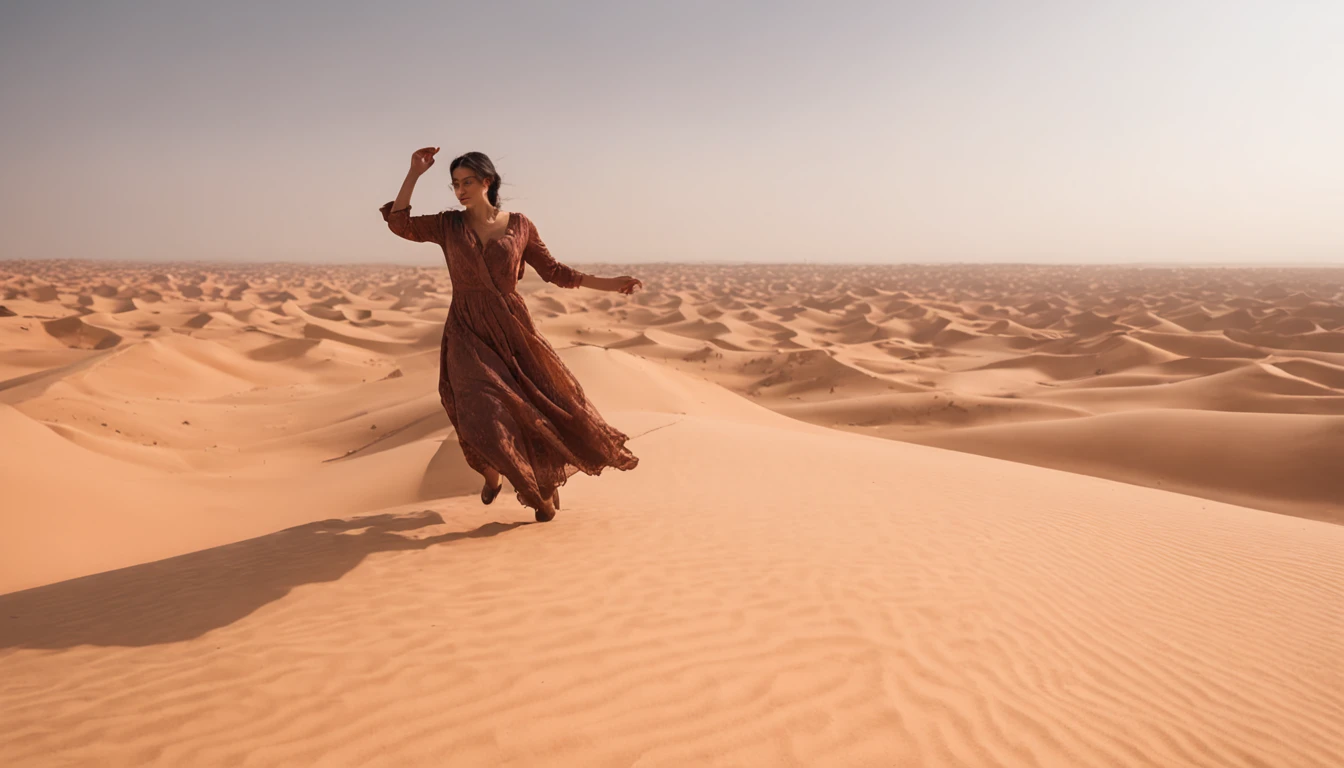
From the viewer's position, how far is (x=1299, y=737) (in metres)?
2.88

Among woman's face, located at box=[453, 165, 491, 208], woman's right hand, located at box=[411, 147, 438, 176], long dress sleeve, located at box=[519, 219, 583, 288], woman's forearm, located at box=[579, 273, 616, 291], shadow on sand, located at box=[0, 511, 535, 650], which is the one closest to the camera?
shadow on sand, located at box=[0, 511, 535, 650]

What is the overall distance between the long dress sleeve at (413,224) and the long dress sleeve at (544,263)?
1.64ft

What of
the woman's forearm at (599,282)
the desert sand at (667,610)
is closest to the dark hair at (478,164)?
the woman's forearm at (599,282)

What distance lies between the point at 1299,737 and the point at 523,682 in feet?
9.90

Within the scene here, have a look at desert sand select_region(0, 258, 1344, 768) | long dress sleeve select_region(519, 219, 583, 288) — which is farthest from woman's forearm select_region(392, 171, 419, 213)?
desert sand select_region(0, 258, 1344, 768)

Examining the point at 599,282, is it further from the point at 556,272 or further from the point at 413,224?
the point at 413,224

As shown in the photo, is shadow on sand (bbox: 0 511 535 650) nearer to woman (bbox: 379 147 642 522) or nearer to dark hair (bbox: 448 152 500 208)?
woman (bbox: 379 147 642 522)

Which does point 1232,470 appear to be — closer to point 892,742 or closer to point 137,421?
point 892,742

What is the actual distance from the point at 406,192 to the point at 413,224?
24 cm

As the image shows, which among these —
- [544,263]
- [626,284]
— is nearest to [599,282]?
[626,284]

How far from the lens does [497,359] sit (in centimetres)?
426

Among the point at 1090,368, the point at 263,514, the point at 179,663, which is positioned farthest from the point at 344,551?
the point at 1090,368

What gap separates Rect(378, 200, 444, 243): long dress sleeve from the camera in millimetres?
4086

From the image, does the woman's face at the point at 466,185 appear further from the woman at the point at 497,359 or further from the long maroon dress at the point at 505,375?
the long maroon dress at the point at 505,375
